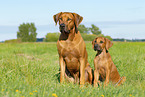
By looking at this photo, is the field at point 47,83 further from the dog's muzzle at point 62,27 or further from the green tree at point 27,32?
the green tree at point 27,32

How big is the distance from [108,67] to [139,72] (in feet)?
6.56

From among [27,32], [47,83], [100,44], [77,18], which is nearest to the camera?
[47,83]

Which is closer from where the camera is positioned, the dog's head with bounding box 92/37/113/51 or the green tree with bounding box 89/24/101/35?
the dog's head with bounding box 92/37/113/51

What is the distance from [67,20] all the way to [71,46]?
0.68 meters

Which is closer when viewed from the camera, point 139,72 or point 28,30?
point 139,72

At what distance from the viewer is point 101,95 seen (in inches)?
155

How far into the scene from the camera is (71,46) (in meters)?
5.22

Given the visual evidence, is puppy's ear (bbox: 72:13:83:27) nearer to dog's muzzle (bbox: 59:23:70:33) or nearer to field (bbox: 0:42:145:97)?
dog's muzzle (bbox: 59:23:70:33)

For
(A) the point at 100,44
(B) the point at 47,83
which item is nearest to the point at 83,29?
(A) the point at 100,44

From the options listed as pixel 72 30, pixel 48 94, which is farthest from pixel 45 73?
pixel 48 94

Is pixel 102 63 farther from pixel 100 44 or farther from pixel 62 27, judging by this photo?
pixel 62 27

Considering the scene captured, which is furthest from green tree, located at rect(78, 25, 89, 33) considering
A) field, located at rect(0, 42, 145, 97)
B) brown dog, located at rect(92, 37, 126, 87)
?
brown dog, located at rect(92, 37, 126, 87)

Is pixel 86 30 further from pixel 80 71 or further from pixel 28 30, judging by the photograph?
pixel 80 71

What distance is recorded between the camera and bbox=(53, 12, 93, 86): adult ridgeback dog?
5.06 metres
